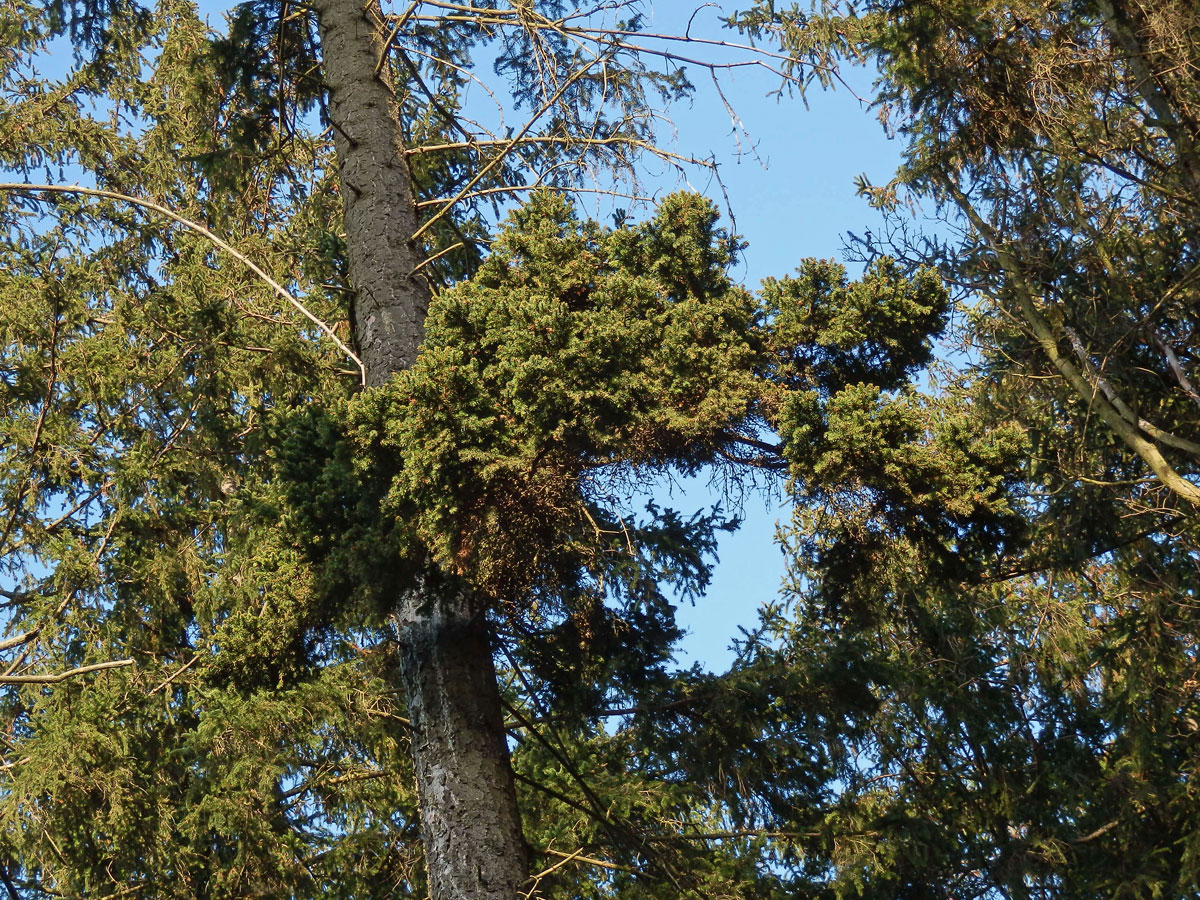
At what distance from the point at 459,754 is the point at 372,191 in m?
3.30

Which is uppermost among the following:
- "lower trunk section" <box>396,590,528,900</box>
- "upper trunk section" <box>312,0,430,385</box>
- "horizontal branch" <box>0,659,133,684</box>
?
"upper trunk section" <box>312,0,430,385</box>

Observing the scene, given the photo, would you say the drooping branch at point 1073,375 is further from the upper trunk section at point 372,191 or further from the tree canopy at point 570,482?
the upper trunk section at point 372,191

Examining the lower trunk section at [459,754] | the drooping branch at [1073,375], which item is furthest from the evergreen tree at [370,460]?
the drooping branch at [1073,375]

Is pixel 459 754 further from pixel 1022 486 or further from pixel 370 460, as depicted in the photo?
pixel 1022 486

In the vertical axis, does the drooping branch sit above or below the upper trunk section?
below

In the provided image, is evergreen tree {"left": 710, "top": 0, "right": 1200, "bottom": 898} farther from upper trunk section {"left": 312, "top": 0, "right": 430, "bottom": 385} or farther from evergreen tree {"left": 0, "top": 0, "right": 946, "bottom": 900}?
upper trunk section {"left": 312, "top": 0, "right": 430, "bottom": 385}

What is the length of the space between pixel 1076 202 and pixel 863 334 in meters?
2.42

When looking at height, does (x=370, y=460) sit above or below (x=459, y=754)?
above

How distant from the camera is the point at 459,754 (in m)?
5.34

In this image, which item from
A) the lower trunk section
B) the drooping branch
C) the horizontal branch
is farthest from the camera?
the drooping branch

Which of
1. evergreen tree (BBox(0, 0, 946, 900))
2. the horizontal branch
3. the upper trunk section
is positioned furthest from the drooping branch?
the horizontal branch

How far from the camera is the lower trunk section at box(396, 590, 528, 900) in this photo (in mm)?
5117

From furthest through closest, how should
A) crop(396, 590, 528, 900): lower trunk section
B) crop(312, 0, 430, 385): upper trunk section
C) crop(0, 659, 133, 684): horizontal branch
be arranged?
crop(312, 0, 430, 385): upper trunk section → crop(0, 659, 133, 684): horizontal branch → crop(396, 590, 528, 900): lower trunk section

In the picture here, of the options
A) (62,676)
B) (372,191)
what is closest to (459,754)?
(62,676)
